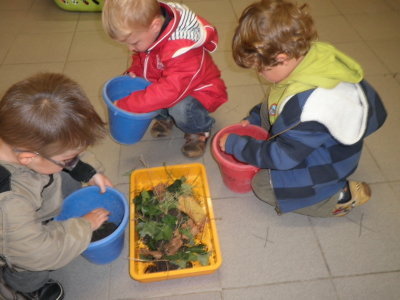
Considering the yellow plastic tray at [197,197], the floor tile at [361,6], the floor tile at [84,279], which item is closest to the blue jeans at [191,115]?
the yellow plastic tray at [197,197]

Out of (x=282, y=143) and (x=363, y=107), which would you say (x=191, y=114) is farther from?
(x=363, y=107)

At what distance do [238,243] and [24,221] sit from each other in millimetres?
749

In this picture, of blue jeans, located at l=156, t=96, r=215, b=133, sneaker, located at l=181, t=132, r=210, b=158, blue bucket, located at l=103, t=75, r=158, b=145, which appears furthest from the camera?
sneaker, located at l=181, t=132, r=210, b=158

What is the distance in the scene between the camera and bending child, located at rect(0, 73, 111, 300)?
2.47 feet

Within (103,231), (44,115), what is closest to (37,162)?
(44,115)

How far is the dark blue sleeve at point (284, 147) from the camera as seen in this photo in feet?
3.22

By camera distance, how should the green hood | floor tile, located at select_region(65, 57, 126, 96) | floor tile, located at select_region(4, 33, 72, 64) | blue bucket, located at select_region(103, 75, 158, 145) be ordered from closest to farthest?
the green hood < blue bucket, located at select_region(103, 75, 158, 145) < floor tile, located at select_region(65, 57, 126, 96) < floor tile, located at select_region(4, 33, 72, 64)

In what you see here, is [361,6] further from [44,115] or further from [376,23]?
[44,115]

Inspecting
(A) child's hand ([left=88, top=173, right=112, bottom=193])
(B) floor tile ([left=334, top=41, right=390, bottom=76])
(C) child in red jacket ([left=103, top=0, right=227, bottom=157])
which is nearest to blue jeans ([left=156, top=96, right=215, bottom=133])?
(C) child in red jacket ([left=103, top=0, right=227, bottom=157])

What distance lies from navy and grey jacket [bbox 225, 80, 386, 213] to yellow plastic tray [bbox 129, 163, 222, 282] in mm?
233

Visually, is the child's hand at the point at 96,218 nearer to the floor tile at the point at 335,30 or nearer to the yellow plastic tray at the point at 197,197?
the yellow plastic tray at the point at 197,197

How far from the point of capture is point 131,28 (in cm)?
115

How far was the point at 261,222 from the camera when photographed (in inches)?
51.7

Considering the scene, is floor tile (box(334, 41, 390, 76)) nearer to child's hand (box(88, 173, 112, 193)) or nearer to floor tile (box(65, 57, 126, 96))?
floor tile (box(65, 57, 126, 96))
